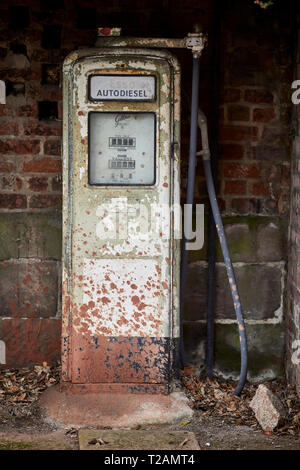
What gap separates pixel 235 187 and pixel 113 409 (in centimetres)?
153

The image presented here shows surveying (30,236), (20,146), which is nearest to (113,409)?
(30,236)

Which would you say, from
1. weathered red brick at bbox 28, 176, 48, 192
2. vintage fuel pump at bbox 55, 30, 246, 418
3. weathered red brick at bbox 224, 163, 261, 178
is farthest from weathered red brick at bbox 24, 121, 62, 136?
weathered red brick at bbox 224, 163, 261, 178

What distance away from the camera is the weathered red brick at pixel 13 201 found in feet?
13.8

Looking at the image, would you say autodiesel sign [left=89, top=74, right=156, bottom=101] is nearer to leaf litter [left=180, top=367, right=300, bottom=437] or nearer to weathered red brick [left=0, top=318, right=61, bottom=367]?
weathered red brick [left=0, top=318, right=61, bottom=367]

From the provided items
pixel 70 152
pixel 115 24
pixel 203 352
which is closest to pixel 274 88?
pixel 115 24

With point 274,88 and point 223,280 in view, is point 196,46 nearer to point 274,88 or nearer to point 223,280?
point 274,88

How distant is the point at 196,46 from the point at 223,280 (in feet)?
4.84

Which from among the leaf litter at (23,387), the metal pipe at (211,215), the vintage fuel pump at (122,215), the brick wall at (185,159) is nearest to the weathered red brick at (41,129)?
the brick wall at (185,159)

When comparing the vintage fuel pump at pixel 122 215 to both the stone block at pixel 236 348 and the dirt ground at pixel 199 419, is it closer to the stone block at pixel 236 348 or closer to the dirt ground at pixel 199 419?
the dirt ground at pixel 199 419

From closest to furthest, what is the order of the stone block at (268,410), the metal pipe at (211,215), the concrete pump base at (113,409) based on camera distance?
the stone block at (268,410)
the concrete pump base at (113,409)
the metal pipe at (211,215)

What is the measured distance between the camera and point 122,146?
3666mm

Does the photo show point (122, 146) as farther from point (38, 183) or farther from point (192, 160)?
point (38, 183)

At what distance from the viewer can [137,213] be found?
3.75 metres

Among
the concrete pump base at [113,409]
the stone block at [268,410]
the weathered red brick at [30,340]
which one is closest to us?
the stone block at [268,410]
